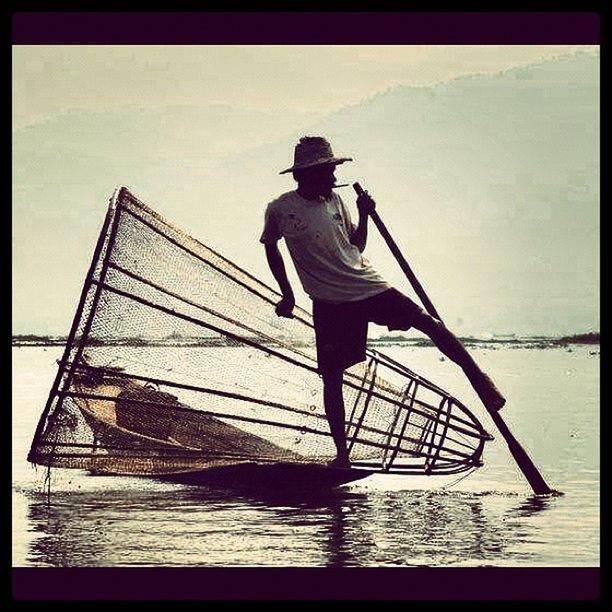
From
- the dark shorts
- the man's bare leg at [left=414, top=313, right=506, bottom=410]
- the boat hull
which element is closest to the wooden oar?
the man's bare leg at [left=414, top=313, right=506, bottom=410]

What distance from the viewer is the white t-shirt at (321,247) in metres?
8.12

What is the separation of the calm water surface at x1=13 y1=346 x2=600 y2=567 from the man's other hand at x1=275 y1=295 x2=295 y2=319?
132cm

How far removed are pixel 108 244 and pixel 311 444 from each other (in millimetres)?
2037

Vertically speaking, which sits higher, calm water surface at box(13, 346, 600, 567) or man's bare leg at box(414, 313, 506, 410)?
man's bare leg at box(414, 313, 506, 410)

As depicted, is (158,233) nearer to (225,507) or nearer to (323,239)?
(323,239)

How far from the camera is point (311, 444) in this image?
9.11 m

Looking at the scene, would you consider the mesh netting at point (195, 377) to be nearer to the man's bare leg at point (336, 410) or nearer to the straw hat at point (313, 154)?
the man's bare leg at point (336, 410)

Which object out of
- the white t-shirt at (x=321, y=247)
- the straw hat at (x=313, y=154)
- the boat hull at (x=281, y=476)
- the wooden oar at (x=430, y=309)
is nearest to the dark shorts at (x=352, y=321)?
the white t-shirt at (x=321, y=247)

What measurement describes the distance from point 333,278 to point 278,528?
63.7 inches

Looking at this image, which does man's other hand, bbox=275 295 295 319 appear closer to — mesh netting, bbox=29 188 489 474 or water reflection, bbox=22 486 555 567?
mesh netting, bbox=29 188 489 474

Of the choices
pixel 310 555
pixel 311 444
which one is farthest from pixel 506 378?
pixel 310 555

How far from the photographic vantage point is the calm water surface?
708 cm

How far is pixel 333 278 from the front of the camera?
8.22 m

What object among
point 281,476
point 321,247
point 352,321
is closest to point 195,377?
point 281,476
